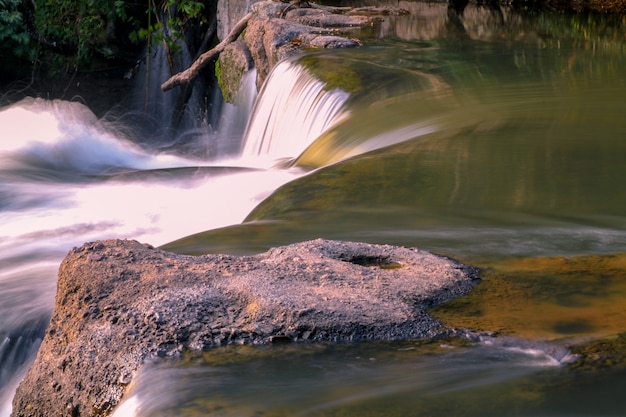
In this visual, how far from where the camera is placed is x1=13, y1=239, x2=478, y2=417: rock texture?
2568 millimetres

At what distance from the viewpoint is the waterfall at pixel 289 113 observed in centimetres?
768

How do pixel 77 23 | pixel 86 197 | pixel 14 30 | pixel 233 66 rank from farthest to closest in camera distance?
pixel 77 23 < pixel 14 30 < pixel 233 66 < pixel 86 197

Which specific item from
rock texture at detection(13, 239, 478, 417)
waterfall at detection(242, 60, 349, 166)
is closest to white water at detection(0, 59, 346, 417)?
waterfall at detection(242, 60, 349, 166)

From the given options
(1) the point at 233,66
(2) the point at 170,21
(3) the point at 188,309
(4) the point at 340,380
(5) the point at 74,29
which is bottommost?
(4) the point at 340,380

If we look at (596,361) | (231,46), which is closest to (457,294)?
(596,361)

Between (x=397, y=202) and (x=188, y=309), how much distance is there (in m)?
2.03

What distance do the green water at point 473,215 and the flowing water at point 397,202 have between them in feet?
0.03

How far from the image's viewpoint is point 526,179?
4875mm

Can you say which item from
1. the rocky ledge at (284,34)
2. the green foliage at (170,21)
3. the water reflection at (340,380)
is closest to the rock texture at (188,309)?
the water reflection at (340,380)

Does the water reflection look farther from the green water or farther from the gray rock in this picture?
the gray rock

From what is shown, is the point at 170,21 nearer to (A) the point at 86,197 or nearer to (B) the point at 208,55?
(B) the point at 208,55

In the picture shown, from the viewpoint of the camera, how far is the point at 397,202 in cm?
450

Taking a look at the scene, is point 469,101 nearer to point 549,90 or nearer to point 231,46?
point 549,90

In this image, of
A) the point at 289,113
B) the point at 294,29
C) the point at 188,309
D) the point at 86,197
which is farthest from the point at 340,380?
the point at 294,29
